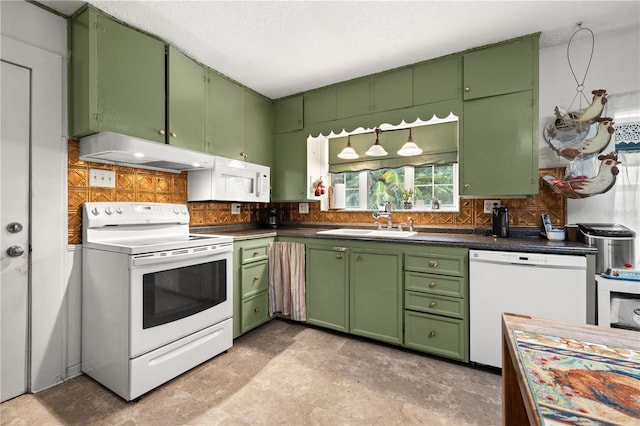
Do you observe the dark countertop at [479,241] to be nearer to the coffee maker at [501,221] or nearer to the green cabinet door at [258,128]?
the coffee maker at [501,221]

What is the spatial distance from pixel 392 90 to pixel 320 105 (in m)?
0.81

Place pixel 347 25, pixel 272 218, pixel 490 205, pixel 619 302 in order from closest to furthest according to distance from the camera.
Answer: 1. pixel 619 302
2. pixel 347 25
3. pixel 490 205
4. pixel 272 218

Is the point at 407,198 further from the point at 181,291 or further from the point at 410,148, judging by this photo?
the point at 181,291

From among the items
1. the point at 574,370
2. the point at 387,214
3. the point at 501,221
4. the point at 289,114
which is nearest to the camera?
the point at 574,370

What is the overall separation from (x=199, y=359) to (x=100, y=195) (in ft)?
4.78

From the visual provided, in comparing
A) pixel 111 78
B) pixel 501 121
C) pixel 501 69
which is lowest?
pixel 501 121

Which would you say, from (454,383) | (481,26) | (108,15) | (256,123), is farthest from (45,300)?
(481,26)

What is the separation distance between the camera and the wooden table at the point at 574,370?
1.81ft

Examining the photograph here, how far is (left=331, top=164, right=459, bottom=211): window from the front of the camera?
303cm

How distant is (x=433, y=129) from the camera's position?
2.93 metres

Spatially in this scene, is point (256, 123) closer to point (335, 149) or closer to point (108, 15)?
point (335, 149)

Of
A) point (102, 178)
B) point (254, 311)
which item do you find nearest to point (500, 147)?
point (254, 311)

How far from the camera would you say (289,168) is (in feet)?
11.4

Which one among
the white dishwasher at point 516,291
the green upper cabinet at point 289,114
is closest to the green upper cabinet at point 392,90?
the green upper cabinet at point 289,114
